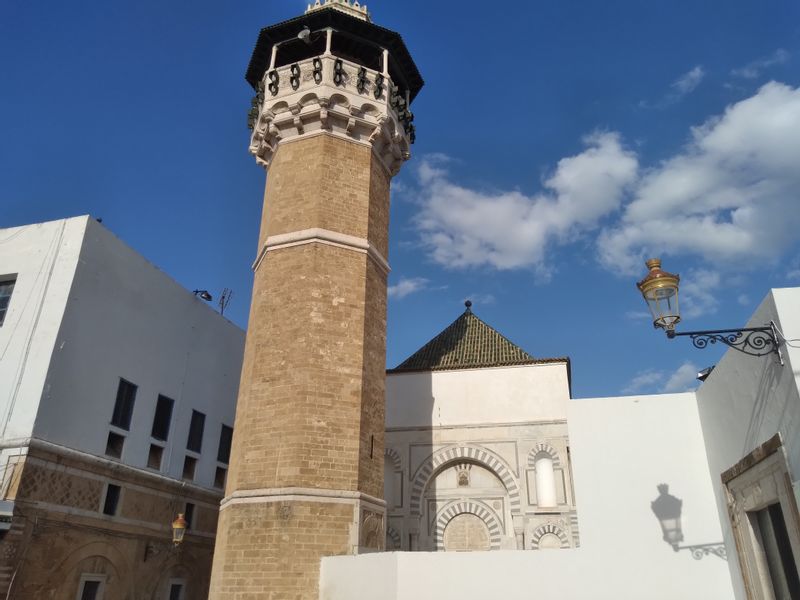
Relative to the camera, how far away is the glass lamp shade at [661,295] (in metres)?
5.46

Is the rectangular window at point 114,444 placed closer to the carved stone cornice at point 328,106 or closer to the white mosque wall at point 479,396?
the white mosque wall at point 479,396

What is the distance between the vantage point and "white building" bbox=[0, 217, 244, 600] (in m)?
10.1

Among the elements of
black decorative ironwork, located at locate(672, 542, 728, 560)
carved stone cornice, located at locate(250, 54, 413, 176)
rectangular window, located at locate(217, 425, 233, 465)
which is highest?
carved stone cornice, located at locate(250, 54, 413, 176)

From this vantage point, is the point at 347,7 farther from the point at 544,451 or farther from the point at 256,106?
the point at 544,451

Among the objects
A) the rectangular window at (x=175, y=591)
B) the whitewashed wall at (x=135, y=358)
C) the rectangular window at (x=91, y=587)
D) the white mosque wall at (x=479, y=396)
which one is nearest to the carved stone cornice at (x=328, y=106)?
the whitewashed wall at (x=135, y=358)

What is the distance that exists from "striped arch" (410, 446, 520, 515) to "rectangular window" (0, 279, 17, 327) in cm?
898

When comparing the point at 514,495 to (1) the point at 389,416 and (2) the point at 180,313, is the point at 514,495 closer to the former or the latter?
(1) the point at 389,416

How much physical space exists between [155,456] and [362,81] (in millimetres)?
8780

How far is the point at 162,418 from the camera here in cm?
1354

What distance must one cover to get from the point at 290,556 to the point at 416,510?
6131mm

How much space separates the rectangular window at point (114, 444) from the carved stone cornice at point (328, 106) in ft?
20.4

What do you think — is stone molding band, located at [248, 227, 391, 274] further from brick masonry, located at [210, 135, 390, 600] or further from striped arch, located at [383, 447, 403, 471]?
striped arch, located at [383, 447, 403, 471]

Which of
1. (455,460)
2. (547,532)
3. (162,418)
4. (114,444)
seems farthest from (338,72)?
(547,532)

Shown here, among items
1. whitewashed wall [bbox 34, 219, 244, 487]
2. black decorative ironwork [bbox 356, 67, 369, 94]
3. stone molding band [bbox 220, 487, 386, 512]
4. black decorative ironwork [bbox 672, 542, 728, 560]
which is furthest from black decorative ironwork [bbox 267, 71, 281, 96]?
black decorative ironwork [bbox 672, 542, 728, 560]
